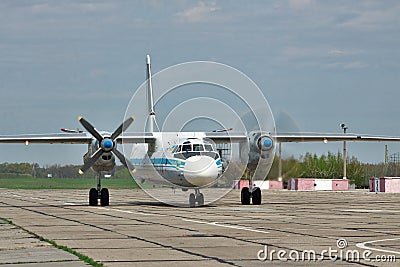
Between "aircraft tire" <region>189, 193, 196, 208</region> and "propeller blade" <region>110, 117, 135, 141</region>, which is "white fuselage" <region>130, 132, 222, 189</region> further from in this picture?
"propeller blade" <region>110, 117, 135, 141</region>

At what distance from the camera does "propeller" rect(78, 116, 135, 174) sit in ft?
104

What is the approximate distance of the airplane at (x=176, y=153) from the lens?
1179 inches

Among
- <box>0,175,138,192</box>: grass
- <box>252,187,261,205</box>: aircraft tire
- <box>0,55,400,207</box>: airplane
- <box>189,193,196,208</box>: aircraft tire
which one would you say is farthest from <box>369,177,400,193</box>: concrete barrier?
<box>189,193,196,208</box>: aircraft tire

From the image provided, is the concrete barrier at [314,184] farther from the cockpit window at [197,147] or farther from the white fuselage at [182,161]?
the cockpit window at [197,147]

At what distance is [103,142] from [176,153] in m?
3.11

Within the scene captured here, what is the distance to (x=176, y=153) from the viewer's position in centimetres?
3102

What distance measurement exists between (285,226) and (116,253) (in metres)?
7.10

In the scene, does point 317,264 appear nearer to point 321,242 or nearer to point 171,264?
point 171,264

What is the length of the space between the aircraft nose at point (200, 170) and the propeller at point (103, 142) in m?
3.77

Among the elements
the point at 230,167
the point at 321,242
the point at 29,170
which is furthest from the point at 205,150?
the point at 29,170

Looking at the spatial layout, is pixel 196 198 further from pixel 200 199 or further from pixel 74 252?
pixel 74 252

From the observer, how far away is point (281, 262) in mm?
12789

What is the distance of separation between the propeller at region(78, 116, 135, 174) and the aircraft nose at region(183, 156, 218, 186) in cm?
377

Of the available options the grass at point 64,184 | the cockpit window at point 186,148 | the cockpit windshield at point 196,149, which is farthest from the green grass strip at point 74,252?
the grass at point 64,184
